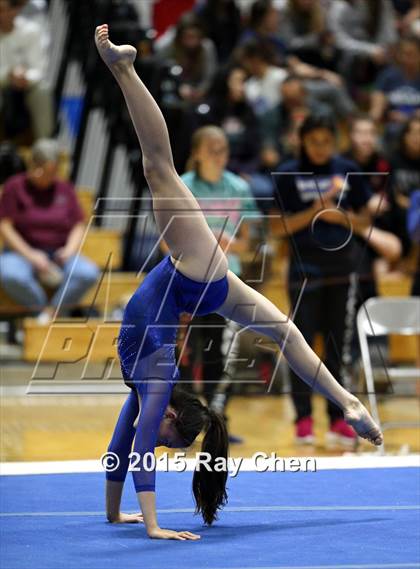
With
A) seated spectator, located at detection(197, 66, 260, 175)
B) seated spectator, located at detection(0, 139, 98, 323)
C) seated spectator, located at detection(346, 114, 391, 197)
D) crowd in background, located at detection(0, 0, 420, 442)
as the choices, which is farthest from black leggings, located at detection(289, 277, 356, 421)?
seated spectator, located at detection(197, 66, 260, 175)

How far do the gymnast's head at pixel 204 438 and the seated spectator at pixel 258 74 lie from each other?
5243 mm

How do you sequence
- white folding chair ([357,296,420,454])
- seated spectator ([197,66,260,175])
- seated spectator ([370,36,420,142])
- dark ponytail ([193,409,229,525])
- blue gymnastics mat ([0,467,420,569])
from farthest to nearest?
seated spectator ([370,36,420,142])
seated spectator ([197,66,260,175])
white folding chair ([357,296,420,454])
dark ponytail ([193,409,229,525])
blue gymnastics mat ([0,467,420,569])

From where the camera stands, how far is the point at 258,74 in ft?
31.4

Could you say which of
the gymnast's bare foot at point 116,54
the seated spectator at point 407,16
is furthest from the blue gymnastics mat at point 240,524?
the seated spectator at point 407,16

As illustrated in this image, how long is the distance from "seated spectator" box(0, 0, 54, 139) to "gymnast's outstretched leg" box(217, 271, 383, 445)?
4.34m

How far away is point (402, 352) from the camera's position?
8281 millimetres

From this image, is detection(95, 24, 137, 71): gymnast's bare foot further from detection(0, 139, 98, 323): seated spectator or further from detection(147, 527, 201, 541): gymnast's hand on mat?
detection(0, 139, 98, 323): seated spectator

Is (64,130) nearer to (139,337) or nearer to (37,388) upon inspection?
(37,388)

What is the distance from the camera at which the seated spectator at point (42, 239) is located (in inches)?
297

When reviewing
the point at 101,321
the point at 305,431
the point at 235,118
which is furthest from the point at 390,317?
the point at 235,118

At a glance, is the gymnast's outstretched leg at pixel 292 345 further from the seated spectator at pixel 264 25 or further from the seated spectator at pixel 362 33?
the seated spectator at pixel 362 33

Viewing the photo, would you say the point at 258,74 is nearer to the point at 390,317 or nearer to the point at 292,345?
the point at 390,317

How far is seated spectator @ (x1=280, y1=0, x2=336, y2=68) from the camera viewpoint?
10195 millimetres

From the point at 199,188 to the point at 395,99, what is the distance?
3875 millimetres
